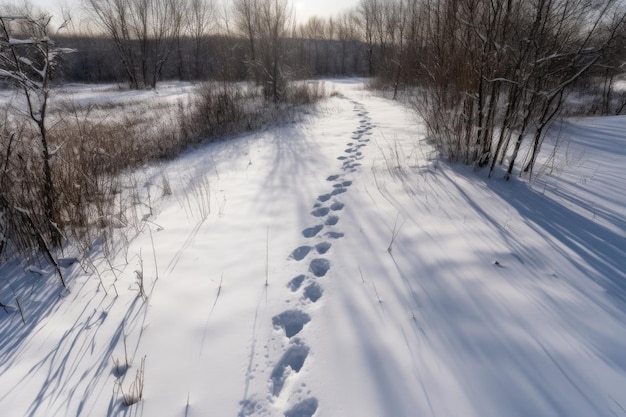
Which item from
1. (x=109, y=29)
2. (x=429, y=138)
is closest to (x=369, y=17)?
(x=109, y=29)

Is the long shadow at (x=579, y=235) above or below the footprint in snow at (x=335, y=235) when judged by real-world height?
above

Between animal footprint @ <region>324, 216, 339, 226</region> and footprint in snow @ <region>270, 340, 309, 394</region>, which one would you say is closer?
footprint in snow @ <region>270, 340, 309, 394</region>

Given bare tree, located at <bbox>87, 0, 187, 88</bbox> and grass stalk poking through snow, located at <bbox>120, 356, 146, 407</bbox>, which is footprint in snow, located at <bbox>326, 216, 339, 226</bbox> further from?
bare tree, located at <bbox>87, 0, 187, 88</bbox>

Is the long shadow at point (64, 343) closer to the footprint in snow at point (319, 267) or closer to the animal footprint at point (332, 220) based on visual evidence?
the footprint in snow at point (319, 267)

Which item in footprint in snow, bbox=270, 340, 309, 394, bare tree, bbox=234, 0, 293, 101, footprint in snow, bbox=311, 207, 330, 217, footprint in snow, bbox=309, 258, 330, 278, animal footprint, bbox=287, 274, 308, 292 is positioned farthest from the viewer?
bare tree, bbox=234, 0, 293, 101

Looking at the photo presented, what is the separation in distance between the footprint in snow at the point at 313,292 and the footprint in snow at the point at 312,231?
62 cm

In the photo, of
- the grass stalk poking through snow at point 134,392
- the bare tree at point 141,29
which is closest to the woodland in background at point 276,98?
the grass stalk poking through snow at point 134,392

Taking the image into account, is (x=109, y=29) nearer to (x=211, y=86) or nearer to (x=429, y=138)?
(x=211, y=86)

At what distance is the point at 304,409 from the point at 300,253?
3.70 ft

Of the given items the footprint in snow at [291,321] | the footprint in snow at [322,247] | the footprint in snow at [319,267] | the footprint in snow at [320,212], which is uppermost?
the footprint in snow at [320,212]

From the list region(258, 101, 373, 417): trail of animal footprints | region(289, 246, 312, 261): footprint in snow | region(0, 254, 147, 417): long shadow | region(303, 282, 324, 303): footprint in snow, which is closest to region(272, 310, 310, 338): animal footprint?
region(258, 101, 373, 417): trail of animal footprints

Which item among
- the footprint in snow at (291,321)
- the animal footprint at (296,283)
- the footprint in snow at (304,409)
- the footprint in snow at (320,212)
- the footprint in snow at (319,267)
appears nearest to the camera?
the footprint in snow at (304,409)

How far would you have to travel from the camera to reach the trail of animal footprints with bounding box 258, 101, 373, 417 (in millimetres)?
1280

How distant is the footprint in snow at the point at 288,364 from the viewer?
1270 millimetres
